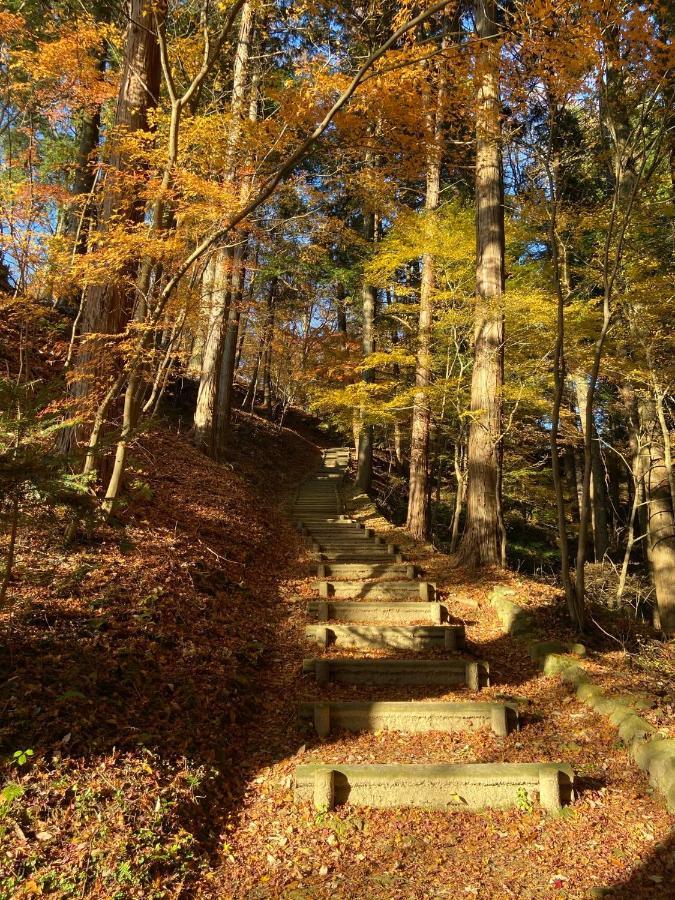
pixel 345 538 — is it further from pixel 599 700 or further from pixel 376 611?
pixel 599 700

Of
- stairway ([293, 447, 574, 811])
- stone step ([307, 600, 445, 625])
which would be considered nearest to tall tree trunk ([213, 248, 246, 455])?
stairway ([293, 447, 574, 811])

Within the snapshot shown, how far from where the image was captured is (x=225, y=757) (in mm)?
3863

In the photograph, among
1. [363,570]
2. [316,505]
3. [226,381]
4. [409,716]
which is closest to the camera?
[409,716]

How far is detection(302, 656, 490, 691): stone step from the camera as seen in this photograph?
5.03 meters

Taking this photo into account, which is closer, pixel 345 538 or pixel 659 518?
pixel 345 538

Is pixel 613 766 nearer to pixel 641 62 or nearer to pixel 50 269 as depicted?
pixel 641 62

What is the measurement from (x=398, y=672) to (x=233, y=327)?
1185 cm

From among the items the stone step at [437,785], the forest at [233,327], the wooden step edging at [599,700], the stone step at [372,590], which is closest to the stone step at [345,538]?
the forest at [233,327]

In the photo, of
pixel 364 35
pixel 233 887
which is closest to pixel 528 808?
pixel 233 887

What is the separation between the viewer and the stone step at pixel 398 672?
16.5 ft

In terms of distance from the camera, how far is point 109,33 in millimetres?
10445

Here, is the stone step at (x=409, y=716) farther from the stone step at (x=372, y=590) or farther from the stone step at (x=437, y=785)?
the stone step at (x=372, y=590)

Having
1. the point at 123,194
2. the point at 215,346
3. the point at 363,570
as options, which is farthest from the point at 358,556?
the point at 215,346

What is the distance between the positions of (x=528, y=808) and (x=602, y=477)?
1669cm
